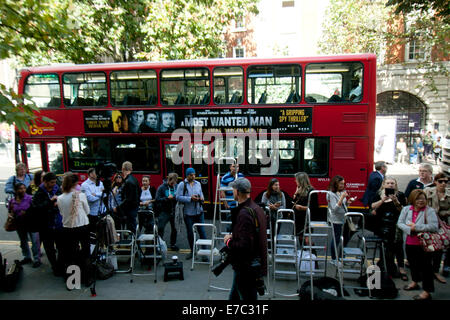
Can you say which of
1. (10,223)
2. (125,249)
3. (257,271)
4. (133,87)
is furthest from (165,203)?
(133,87)

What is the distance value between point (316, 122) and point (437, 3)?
11.8 ft

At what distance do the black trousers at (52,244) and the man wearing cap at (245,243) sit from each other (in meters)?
3.33

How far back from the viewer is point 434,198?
17.4 ft

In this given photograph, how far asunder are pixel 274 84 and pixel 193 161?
3.15 meters

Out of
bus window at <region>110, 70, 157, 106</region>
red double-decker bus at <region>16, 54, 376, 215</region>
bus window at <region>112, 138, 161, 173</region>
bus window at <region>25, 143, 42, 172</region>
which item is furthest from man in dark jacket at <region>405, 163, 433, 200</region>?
bus window at <region>25, 143, 42, 172</region>

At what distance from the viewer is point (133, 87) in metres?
9.05

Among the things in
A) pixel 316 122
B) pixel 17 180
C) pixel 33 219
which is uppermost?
pixel 316 122

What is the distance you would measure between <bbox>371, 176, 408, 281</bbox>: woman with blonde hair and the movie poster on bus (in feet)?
11.1

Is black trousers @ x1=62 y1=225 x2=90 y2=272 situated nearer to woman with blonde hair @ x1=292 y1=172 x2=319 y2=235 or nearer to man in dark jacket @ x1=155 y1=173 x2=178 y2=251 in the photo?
man in dark jacket @ x1=155 y1=173 x2=178 y2=251

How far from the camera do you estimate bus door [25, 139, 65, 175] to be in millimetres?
9805
